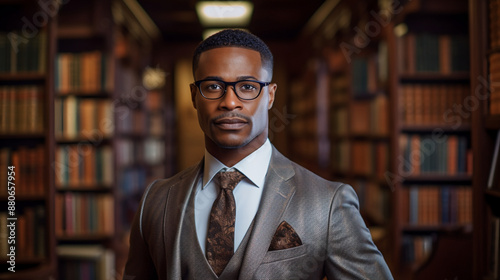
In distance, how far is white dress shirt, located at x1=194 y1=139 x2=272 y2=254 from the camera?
94 cm

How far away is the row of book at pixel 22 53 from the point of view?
8.79 ft

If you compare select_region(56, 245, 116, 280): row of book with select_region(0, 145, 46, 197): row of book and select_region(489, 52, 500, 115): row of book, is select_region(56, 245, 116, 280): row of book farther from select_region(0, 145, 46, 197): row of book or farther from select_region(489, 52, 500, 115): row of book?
select_region(489, 52, 500, 115): row of book

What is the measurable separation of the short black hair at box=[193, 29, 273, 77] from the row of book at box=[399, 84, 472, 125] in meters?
2.35

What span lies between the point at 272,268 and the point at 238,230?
0.11 meters

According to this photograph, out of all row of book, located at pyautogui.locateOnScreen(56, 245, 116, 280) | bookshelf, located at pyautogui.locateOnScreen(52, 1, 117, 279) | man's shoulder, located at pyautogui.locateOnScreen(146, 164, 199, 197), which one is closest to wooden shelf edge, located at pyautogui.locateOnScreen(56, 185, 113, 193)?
bookshelf, located at pyautogui.locateOnScreen(52, 1, 117, 279)

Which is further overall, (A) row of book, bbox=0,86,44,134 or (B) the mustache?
(A) row of book, bbox=0,86,44,134

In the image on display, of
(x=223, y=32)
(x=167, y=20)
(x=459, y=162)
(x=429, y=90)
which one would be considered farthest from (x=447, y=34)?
(x=167, y=20)

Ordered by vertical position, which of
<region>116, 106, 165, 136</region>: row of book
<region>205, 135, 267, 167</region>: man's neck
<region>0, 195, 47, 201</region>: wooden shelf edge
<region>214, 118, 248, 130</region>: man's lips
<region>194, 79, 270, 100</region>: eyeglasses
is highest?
<region>116, 106, 165, 136</region>: row of book

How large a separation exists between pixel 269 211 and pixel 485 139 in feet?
4.21

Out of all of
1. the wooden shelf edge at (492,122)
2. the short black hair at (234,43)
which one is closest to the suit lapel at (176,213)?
the short black hair at (234,43)

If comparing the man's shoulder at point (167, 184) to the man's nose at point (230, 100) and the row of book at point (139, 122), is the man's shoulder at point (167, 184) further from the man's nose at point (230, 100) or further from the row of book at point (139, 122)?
the row of book at point (139, 122)

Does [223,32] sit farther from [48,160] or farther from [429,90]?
[429,90]

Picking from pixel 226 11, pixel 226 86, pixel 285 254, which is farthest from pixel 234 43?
pixel 226 11

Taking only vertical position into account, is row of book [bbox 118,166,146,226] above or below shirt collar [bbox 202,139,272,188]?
below
